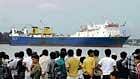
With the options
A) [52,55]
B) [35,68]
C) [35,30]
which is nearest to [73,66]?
[52,55]

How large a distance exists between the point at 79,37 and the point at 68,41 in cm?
234

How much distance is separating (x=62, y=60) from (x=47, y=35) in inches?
3177

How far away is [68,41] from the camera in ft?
301

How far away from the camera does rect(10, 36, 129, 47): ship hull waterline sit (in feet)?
278

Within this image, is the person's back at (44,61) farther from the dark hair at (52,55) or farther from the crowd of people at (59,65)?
the dark hair at (52,55)

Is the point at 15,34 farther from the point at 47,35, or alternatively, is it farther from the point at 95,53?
the point at 95,53

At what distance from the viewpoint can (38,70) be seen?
1131cm

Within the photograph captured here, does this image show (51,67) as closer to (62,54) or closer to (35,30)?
(62,54)

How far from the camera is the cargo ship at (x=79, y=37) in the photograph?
271 ft

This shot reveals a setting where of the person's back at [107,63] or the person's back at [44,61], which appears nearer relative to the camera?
the person's back at [44,61]

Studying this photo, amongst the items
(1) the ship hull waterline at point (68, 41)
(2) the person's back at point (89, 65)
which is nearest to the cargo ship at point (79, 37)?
(1) the ship hull waterline at point (68, 41)

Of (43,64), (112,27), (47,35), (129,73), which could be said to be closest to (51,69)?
(43,64)

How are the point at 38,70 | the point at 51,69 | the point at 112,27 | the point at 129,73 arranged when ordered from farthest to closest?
the point at 112,27, the point at 51,69, the point at 38,70, the point at 129,73

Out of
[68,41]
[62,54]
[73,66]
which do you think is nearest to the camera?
[62,54]
